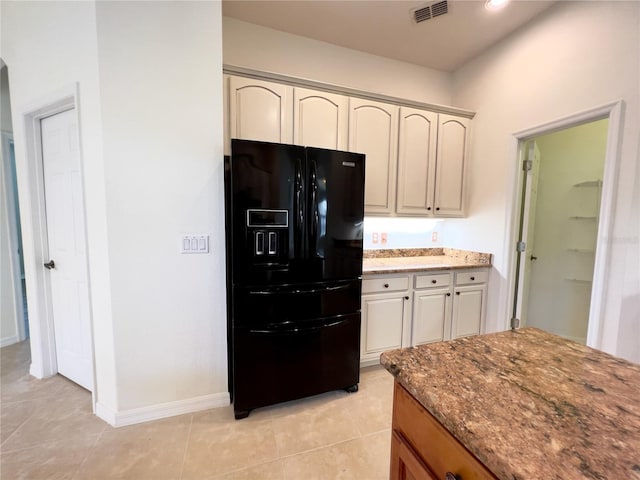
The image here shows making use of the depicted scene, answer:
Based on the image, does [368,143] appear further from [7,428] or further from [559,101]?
[7,428]

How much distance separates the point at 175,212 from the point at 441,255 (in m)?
2.84

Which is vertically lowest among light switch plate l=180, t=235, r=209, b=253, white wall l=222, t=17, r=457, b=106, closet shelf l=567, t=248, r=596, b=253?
closet shelf l=567, t=248, r=596, b=253

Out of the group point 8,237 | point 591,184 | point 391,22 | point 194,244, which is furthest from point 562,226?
point 8,237

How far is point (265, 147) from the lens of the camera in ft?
5.57

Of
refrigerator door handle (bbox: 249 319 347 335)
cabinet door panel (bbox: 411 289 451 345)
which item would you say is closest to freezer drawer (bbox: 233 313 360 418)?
refrigerator door handle (bbox: 249 319 347 335)

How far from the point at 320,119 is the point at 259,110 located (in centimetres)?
51

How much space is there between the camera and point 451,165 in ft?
9.25

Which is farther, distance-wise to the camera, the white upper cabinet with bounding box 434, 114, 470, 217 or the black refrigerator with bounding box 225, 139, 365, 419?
the white upper cabinet with bounding box 434, 114, 470, 217

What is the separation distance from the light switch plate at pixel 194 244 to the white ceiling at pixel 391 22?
188 centimetres

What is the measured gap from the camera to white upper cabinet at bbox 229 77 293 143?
206 cm

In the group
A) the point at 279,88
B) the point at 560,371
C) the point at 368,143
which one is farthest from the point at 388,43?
the point at 560,371

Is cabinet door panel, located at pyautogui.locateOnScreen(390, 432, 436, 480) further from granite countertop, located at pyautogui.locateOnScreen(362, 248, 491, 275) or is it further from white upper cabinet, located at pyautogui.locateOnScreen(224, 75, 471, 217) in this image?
white upper cabinet, located at pyautogui.locateOnScreen(224, 75, 471, 217)

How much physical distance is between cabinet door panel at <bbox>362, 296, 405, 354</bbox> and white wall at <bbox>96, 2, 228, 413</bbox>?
1176 millimetres

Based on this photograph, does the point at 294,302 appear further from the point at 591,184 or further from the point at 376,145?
the point at 591,184
